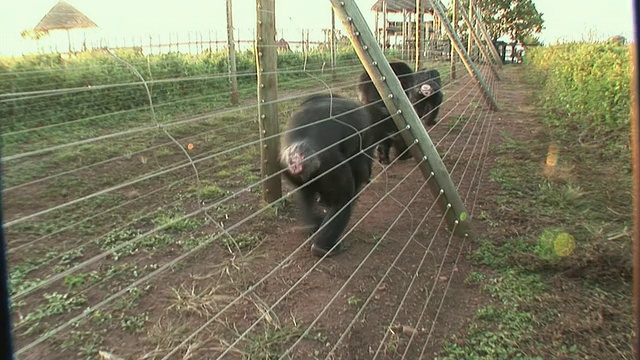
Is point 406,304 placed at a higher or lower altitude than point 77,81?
lower

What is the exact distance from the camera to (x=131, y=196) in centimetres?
497

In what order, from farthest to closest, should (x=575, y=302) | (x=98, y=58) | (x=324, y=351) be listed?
(x=98, y=58)
(x=575, y=302)
(x=324, y=351)

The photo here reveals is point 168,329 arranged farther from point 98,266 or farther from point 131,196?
point 131,196

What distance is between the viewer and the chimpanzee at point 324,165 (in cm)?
343

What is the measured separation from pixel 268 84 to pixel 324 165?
98 centimetres


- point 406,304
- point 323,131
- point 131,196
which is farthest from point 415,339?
point 131,196

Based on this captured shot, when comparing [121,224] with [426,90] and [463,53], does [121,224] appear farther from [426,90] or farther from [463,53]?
[463,53]

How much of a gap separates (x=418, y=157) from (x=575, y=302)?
1368 mm

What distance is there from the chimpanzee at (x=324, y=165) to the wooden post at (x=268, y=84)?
29 centimetres

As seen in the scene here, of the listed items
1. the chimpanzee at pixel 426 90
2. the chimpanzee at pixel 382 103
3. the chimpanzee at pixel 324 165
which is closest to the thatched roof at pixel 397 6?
the chimpanzee at pixel 426 90

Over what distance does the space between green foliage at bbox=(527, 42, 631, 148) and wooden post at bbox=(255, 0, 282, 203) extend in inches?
186

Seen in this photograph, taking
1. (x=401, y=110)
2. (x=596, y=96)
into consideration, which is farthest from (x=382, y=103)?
(x=596, y=96)

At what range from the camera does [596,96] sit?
729cm

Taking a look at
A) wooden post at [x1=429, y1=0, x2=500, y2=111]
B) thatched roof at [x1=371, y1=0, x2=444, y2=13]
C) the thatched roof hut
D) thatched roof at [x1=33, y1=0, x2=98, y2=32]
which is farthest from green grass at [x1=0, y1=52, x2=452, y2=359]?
thatched roof at [x1=371, y1=0, x2=444, y2=13]
